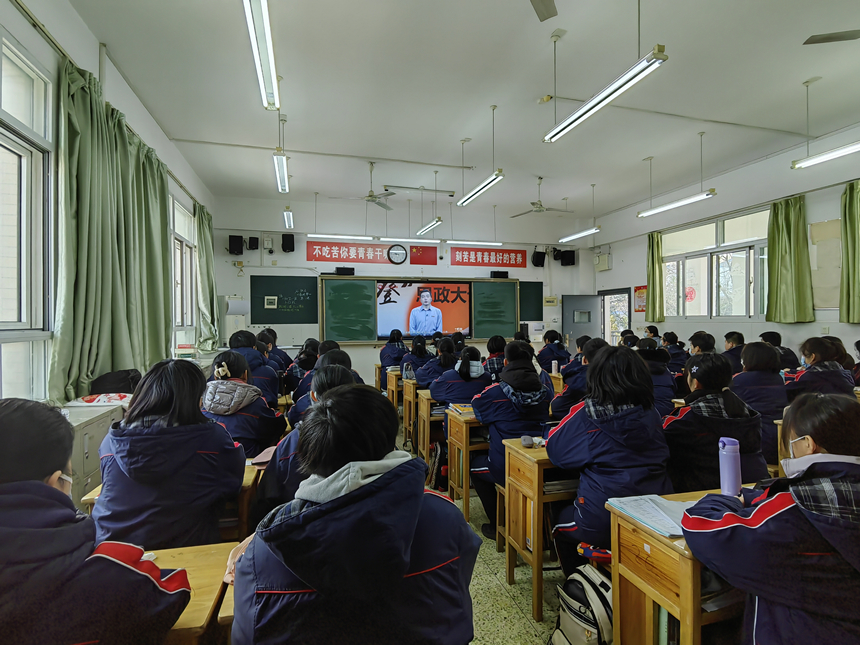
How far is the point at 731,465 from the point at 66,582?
189cm

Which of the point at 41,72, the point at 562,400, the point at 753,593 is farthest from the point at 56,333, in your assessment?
the point at 753,593

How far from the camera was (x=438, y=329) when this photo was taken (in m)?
9.06

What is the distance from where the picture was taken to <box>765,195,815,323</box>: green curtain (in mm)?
5676

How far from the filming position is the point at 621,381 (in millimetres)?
1765

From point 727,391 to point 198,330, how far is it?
22.9ft

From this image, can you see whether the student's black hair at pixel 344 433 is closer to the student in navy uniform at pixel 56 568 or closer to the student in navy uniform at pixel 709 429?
the student in navy uniform at pixel 56 568

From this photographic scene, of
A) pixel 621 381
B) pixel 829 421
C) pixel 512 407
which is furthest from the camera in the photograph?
pixel 512 407

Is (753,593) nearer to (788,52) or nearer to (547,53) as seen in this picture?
(547,53)

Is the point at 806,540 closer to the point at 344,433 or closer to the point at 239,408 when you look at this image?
the point at 344,433

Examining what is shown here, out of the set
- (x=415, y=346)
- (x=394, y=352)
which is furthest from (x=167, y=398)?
(x=394, y=352)

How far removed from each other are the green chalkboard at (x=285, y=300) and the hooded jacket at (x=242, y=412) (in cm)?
602

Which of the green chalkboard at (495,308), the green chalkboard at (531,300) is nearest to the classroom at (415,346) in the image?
the green chalkboard at (495,308)

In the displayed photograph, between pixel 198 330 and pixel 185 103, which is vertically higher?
pixel 185 103

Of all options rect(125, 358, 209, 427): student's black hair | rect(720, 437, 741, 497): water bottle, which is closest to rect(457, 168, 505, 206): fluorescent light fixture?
rect(720, 437, 741, 497): water bottle
